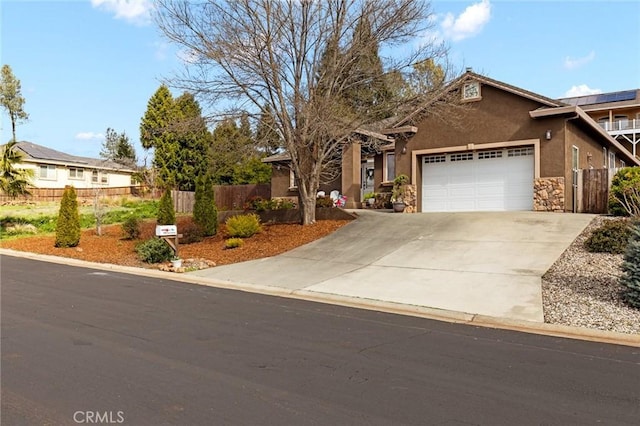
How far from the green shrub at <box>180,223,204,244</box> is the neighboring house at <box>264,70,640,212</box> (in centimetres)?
828

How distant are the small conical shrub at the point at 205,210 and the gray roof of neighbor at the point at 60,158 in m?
24.3

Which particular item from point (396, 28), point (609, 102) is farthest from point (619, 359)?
point (609, 102)

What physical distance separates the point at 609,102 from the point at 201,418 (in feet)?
187

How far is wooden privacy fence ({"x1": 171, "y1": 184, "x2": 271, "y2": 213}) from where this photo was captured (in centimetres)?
2947

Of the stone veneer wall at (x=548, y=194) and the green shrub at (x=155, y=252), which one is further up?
the stone veneer wall at (x=548, y=194)

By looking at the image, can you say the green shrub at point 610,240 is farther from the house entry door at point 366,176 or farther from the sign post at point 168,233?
the house entry door at point 366,176

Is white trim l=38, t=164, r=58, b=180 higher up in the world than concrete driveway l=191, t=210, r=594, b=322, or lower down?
higher up

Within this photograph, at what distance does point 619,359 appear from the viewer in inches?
225

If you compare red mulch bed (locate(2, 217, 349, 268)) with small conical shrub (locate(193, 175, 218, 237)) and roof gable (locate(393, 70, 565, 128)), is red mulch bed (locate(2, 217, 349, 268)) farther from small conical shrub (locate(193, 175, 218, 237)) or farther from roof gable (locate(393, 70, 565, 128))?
roof gable (locate(393, 70, 565, 128))

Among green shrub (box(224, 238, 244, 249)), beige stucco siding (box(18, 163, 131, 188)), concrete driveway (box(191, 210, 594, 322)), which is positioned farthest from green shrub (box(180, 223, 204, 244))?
beige stucco siding (box(18, 163, 131, 188))

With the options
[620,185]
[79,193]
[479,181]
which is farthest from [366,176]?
[79,193]

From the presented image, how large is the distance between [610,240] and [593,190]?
23.0 ft

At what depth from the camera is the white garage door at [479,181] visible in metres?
18.9

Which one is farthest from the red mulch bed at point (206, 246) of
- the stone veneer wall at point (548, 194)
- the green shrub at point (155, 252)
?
the stone veneer wall at point (548, 194)
